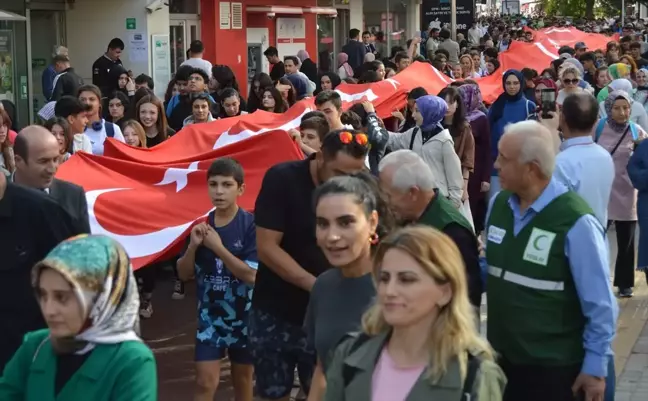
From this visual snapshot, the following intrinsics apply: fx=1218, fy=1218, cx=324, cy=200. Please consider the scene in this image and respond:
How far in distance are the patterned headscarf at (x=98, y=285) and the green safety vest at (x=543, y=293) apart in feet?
6.67

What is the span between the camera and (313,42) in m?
29.8

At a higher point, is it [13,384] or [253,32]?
[253,32]

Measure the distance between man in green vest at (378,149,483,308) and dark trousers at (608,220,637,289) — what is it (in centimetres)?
Result: 539

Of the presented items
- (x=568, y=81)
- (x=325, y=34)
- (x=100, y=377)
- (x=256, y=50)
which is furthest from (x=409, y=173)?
(x=325, y=34)

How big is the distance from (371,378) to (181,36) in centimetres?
2181

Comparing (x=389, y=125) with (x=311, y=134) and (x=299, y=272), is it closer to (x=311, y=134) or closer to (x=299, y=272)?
(x=311, y=134)

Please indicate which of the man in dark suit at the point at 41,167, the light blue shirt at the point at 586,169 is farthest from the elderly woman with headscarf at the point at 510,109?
the man in dark suit at the point at 41,167

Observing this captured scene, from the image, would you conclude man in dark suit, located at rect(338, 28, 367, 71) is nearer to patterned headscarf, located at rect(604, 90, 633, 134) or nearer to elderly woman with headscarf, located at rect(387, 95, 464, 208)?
patterned headscarf, located at rect(604, 90, 633, 134)

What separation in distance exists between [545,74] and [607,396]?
12.0 m

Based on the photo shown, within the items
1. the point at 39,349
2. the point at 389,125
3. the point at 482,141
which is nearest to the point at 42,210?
the point at 39,349

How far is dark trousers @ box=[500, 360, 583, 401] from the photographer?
5.11 meters

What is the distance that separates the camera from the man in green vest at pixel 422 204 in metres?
5.19

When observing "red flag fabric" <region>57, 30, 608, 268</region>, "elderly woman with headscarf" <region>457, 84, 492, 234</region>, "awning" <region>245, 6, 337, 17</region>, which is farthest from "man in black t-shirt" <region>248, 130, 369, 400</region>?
"awning" <region>245, 6, 337, 17</region>

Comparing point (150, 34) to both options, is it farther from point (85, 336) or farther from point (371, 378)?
point (371, 378)
